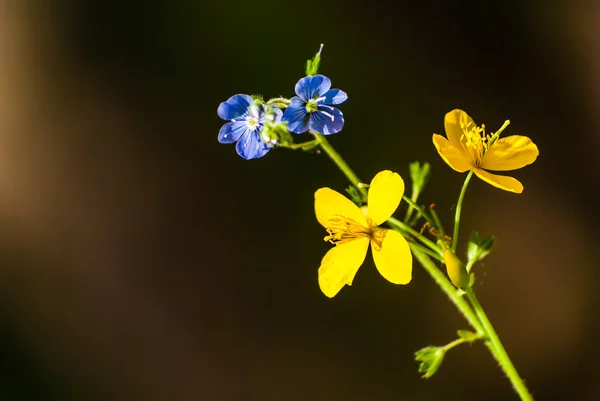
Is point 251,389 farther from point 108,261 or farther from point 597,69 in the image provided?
point 597,69

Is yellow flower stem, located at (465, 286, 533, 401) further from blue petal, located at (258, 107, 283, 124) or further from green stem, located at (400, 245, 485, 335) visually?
blue petal, located at (258, 107, 283, 124)

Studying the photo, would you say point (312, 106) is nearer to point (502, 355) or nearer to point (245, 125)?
point (245, 125)

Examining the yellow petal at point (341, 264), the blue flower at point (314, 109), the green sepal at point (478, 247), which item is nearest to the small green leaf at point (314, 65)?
the blue flower at point (314, 109)

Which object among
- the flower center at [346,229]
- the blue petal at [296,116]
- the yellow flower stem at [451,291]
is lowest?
the yellow flower stem at [451,291]

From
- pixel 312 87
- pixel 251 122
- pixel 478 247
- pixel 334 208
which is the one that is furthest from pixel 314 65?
pixel 478 247

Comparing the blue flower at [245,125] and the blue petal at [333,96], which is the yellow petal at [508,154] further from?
the blue flower at [245,125]

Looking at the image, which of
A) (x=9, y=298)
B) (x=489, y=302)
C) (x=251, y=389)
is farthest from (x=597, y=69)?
(x=9, y=298)

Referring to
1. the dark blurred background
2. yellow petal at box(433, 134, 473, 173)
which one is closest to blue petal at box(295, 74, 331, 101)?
yellow petal at box(433, 134, 473, 173)
